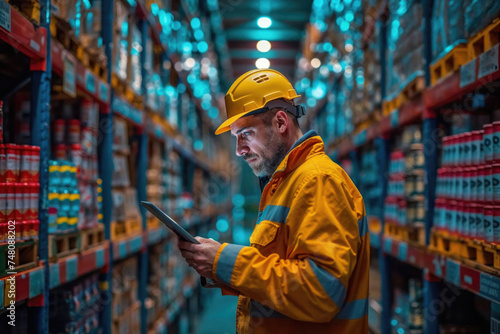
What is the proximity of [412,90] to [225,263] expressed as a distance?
2.72 meters

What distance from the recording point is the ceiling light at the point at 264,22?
41.3 feet

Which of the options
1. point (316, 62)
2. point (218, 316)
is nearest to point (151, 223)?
point (218, 316)

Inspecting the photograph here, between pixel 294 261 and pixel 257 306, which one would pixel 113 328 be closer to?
pixel 257 306

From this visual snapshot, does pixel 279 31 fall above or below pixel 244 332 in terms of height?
above

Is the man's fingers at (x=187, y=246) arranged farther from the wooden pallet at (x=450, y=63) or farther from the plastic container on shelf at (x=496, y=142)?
the wooden pallet at (x=450, y=63)

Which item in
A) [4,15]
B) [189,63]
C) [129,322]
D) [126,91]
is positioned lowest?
[129,322]

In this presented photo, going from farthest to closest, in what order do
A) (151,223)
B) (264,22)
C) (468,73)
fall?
(264,22) → (151,223) → (468,73)

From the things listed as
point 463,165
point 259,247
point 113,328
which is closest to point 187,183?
point 113,328

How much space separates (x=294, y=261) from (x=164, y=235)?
171 inches

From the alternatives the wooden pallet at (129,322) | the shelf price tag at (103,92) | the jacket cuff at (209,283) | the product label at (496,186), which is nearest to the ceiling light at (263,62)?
the wooden pallet at (129,322)

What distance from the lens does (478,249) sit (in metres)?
2.69

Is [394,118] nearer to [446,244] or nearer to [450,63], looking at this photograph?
[450,63]

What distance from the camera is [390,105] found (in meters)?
4.66

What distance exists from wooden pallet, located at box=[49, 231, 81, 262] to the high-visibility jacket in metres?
1.25
